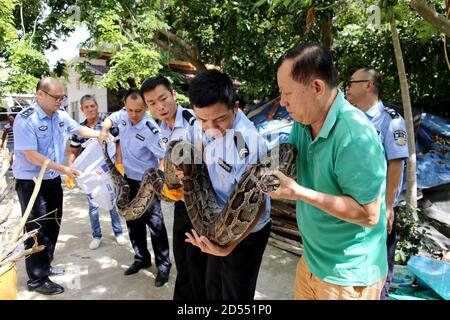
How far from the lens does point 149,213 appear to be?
426 cm

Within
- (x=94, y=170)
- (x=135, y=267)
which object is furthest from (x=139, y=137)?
(x=135, y=267)

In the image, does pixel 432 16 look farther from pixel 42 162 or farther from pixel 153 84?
pixel 42 162

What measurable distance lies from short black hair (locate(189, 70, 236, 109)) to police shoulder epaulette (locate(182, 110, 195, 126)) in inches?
31.0

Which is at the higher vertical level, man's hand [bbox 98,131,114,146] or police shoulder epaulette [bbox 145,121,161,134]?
police shoulder epaulette [bbox 145,121,161,134]

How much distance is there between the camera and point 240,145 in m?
2.17

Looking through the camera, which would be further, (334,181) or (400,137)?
(400,137)

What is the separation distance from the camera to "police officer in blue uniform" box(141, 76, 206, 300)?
297 centimetres

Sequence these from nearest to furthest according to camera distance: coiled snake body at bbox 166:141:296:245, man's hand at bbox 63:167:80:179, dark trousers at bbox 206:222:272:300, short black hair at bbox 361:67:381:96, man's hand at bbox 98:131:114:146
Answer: coiled snake body at bbox 166:141:296:245
dark trousers at bbox 206:222:272:300
short black hair at bbox 361:67:381:96
man's hand at bbox 63:167:80:179
man's hand at bbox 98:131:114:146

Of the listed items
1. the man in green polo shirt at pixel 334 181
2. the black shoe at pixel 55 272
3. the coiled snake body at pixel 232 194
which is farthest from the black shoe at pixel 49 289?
the man in green polo shirt at pixel 334 181

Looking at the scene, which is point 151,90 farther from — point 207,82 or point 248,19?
point 248,19

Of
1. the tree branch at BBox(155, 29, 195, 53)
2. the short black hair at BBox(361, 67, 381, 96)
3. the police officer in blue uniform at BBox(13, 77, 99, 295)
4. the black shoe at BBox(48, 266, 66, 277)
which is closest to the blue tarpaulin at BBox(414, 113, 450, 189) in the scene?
the short black hair at BBox(361, 67, 381, 96)

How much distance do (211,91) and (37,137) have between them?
8.70ft

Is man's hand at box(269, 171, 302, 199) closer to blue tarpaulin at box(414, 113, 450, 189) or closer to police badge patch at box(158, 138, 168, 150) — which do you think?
police badge patch at box(158, 138, 168, 150)

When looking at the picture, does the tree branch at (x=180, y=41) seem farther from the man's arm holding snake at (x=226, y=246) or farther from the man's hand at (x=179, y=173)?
the man's arm holding snake at (x=226, y=246)
